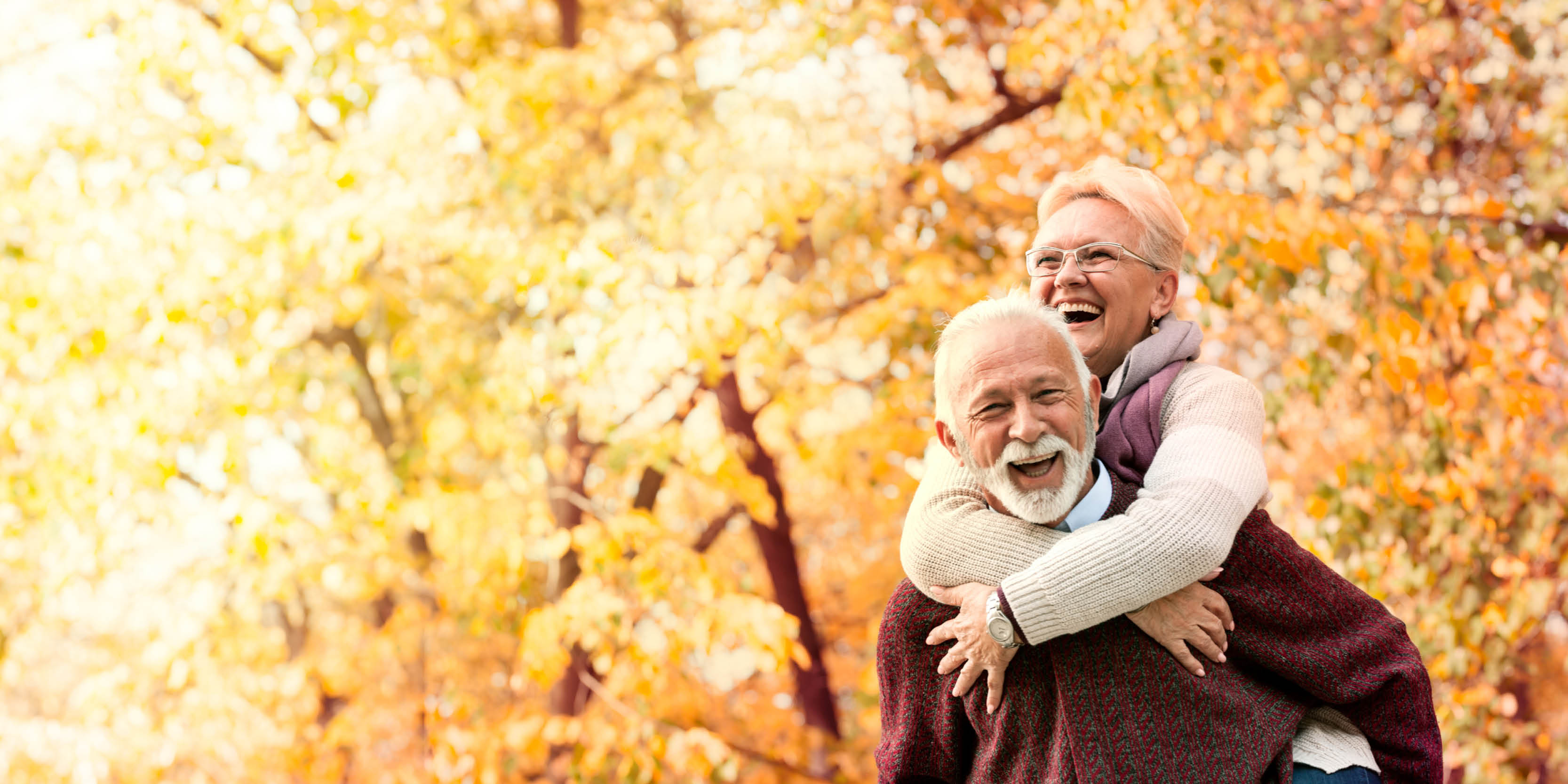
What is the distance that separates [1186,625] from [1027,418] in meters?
0.28

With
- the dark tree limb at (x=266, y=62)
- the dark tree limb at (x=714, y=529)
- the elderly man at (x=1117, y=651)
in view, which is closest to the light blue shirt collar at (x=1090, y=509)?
the elderly man at (x=1117, y=651)

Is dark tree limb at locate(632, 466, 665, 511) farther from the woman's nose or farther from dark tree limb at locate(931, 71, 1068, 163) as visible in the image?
the woman's nose

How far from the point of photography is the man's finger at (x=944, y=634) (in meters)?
1.30

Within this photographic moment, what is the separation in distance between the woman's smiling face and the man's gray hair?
0.13m

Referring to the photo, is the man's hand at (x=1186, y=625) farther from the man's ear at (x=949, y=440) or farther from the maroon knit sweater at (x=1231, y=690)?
the man's ear at (x=949, y=440)

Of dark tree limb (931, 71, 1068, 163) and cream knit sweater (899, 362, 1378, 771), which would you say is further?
dark tree limb (931, 71, 1068, 163)

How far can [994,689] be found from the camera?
1.29 metres

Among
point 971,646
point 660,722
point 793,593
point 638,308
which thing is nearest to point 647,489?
point 793,593

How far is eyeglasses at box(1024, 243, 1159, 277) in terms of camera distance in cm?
143

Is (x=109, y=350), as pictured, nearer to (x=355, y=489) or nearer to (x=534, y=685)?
(x=355, y=489)

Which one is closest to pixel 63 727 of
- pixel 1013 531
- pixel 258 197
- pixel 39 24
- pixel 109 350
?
pixel 109 350

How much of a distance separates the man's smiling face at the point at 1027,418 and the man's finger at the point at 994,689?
173 millimetres

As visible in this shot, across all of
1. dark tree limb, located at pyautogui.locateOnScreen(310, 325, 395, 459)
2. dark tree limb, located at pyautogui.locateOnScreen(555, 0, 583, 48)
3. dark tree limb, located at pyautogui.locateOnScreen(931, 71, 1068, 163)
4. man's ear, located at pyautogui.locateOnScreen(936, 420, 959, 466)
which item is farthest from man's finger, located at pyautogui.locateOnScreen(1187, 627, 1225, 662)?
dark tree limb, located at pyautogui.locateOnScreen(310, 325, 395, 459)

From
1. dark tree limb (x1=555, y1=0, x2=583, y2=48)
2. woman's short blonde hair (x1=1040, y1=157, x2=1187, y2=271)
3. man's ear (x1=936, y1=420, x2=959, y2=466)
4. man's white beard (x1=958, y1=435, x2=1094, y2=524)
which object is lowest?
dark tree limb (x1=555, y1=0, x2=583, y2=48)
